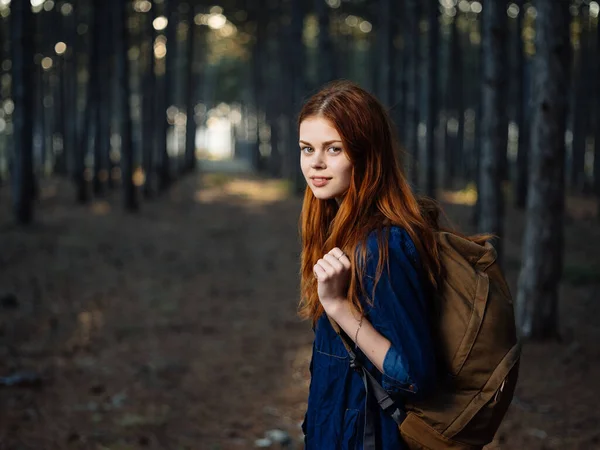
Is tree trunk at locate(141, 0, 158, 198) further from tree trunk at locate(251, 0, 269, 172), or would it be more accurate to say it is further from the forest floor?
tree trunk at locate(251, 0, 269, 172)

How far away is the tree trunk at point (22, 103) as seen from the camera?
52.3 ft

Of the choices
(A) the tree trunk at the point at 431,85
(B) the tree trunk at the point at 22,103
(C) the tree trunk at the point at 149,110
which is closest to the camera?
(B) the tree trunk at the point at 22,103

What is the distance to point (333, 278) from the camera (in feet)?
7.00

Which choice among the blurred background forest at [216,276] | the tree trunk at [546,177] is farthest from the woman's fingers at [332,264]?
the tree trunk at [546,177]

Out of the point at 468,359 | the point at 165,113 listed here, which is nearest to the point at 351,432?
the point at 468,359

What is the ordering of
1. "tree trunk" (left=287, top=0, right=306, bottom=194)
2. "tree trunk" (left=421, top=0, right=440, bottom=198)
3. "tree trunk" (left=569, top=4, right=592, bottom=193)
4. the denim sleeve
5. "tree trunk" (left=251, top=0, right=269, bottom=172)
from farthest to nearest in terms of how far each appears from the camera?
"tree trunk" (left=251, top=0, right=269, bottom=172) → "tree trunk" (left=569, top=4, right=592, bottom=193) → "tree trunk" (left=287, top=0, right=306, bottom=194) → "tree trunk" (left=421, top=0, right=440, bottom=198) → the denim sleeve

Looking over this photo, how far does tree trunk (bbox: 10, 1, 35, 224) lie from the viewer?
15938 mm

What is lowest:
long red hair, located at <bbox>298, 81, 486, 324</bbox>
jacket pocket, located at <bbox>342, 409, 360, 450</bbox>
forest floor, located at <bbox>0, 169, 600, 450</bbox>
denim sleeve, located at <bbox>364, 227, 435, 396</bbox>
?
forest floor, located at <bbox>0, 169, 600, 450</bbox>

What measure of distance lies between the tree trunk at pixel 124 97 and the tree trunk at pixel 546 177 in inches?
561

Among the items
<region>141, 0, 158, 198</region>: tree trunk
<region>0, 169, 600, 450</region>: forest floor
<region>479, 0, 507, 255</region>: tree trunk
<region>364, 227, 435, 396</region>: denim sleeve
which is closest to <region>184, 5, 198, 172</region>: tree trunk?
<region>141, 0, 158, 198</region>: tree trunk

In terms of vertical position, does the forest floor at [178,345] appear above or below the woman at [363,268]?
below

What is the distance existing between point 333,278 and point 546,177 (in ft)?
20.5

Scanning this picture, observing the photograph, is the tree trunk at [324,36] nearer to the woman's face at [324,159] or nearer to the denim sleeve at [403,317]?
the woman's face at [324,159]

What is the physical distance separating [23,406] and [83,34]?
31344mm
